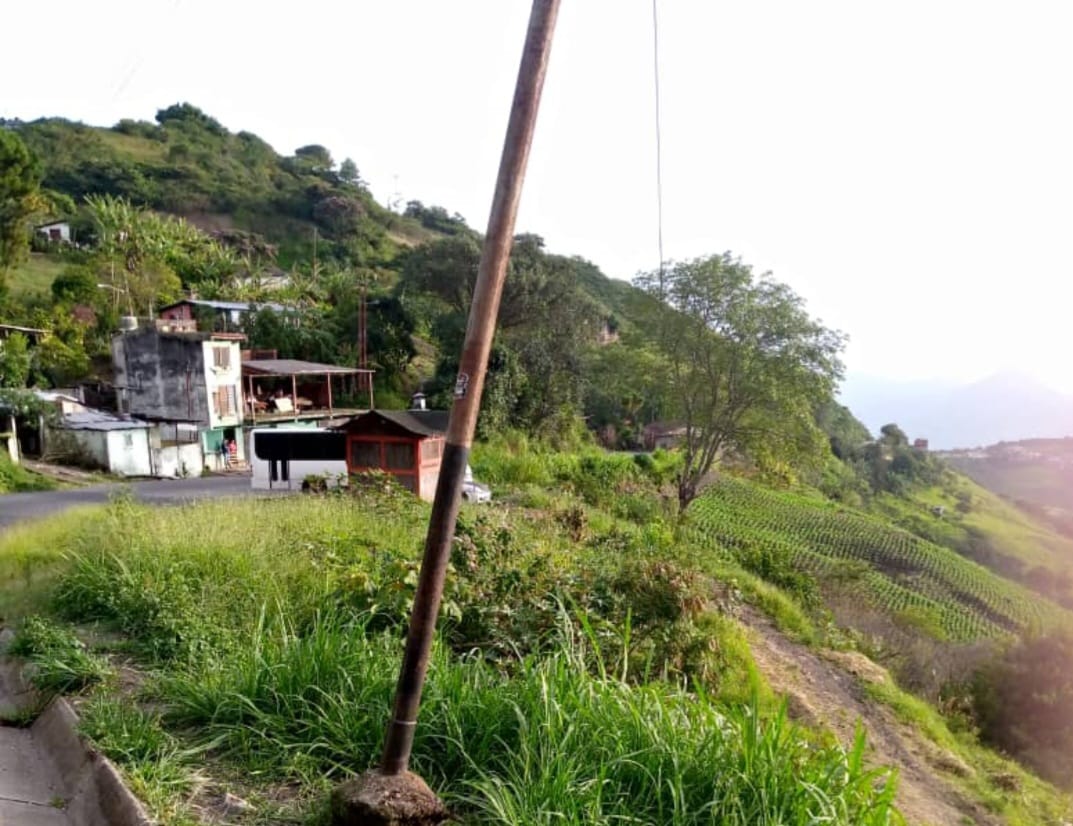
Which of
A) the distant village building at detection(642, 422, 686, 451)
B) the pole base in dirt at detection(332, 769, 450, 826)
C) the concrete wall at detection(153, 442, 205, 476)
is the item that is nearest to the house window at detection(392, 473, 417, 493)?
the pole base in dirt at detection(332, 769, 450, 826)

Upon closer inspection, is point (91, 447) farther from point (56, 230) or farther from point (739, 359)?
point (56, 230)

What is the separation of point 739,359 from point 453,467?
20267mm

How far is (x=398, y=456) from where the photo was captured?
Answer: 13.8 m

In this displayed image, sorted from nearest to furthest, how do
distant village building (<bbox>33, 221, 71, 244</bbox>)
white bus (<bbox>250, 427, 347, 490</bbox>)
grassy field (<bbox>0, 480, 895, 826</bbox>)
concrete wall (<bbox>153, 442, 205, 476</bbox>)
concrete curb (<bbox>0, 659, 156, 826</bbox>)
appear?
grassy field (<bbox>0, 480, 895, 826</bbox>)
concrete curb (<bbox>0, 659, 156, 826</bbox>)
white bus (<bbox>250, 427, 347, 490</bbox>)
concrete wall (<bbox>153, 442, 205, 476</bbox>)
distant village building (<bbox>33, 221, 71, 244</bbox>)

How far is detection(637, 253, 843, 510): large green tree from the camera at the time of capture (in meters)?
21.5

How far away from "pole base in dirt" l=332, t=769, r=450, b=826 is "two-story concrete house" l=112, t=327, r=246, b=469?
997 inches

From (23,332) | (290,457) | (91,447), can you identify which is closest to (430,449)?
(290,457)

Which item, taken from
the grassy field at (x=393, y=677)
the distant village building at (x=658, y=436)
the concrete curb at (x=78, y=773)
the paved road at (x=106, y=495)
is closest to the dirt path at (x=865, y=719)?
the grassy field at (x=393, y=677)

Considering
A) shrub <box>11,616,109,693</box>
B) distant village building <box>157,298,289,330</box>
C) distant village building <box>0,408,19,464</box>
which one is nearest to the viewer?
shrub <box>11,616,109,693</box>

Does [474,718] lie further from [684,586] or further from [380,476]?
[380,476]

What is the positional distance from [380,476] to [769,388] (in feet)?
49.8

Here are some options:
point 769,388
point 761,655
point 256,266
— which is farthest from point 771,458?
A: point 256,266

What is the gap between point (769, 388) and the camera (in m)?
21.4

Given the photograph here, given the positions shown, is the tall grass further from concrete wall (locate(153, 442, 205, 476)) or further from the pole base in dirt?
concrete wall (locate(153, 442, 205, 476))
